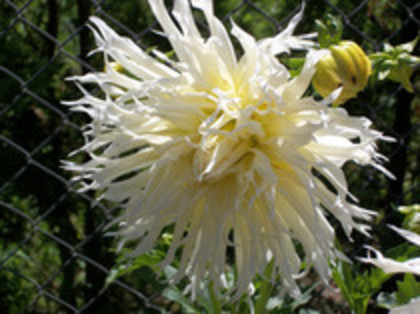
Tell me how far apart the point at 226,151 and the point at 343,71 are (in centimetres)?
15

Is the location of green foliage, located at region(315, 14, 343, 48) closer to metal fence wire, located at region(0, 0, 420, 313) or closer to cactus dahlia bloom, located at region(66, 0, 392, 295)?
cactus dahlia bloom, located at region(66, 0, 392, 295)

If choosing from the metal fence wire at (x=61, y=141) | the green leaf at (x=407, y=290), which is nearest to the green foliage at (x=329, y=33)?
the green leaf at (x=407, y=290)

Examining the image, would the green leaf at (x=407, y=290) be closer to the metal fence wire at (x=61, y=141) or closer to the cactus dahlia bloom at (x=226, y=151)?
the cactus dahlia bloom at (x=226, y=151)

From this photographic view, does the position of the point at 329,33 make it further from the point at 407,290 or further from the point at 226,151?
the point at 407,290

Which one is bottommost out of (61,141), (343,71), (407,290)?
(407,290)

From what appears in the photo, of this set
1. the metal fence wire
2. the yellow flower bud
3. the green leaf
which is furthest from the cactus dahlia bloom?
the metal fence wire

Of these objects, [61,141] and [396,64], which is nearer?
[396,64]

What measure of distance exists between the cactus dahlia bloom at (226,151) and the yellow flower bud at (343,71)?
45 millimetres

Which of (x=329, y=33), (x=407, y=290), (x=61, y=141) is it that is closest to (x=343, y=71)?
(x=329, y=33)

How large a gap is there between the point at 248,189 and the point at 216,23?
6.6 inches

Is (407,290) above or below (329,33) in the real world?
below

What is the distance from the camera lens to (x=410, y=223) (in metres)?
0.68

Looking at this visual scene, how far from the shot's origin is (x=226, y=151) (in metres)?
0.53

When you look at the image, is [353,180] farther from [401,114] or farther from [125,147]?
[125,147]
